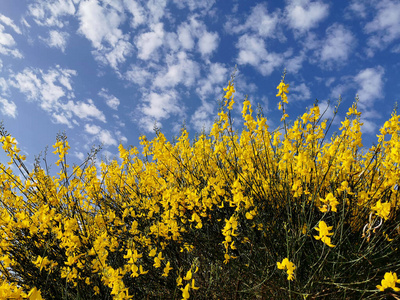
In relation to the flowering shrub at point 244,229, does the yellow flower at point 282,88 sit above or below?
above

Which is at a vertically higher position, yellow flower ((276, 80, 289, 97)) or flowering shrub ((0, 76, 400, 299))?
yellow flower ((276, 80, 289, 97))

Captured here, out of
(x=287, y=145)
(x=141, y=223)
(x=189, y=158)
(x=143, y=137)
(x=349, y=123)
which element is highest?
(x=143, y=137)

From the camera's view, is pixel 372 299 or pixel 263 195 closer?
pixel 372 299

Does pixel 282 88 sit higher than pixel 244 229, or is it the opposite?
pixel 282 88

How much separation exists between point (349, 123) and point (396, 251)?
3.59 ft

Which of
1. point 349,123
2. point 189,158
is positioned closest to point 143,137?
point 189,158

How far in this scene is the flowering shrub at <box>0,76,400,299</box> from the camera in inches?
91.7

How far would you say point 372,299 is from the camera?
213 cm

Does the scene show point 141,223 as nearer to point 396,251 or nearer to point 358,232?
point 358,232

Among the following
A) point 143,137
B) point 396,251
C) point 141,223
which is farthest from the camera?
point 143,137

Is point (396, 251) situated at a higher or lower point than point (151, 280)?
higher

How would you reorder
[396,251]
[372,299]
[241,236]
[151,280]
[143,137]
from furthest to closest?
1. [143,137]
2. [151,280]
3. [241,236]
4. [396,251]
5. [372,299]

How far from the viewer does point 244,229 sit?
2.95 m

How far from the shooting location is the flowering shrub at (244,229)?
2.33m
